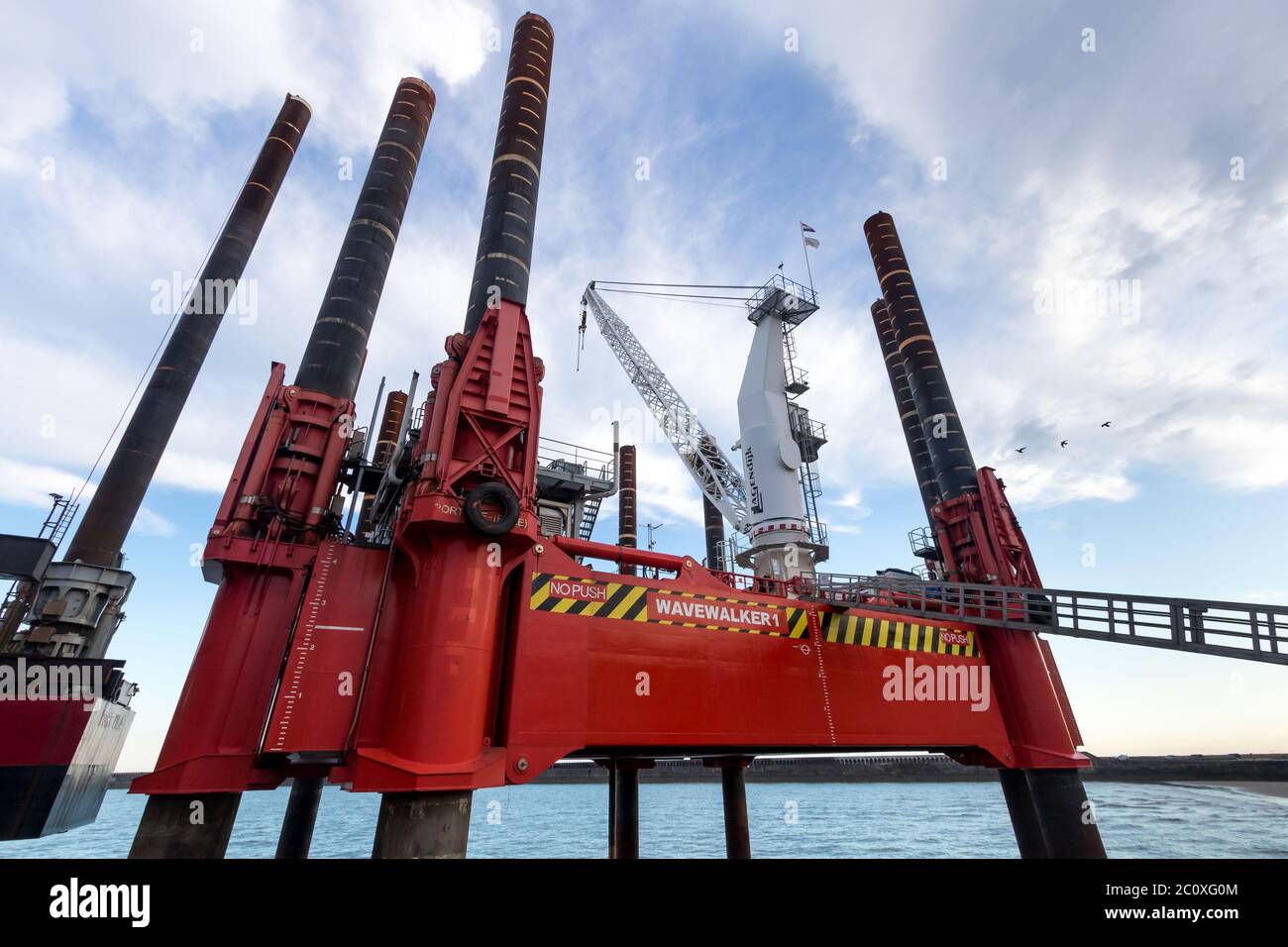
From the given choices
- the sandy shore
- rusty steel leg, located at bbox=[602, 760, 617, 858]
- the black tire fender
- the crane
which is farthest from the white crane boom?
the sandy shore

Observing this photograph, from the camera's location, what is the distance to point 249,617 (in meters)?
11.1

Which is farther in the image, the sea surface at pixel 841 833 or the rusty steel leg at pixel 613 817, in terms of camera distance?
the sea surface at pixel 841 833

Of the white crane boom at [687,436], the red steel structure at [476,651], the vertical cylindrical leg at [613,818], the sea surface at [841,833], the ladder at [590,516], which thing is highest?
the white crane boom at [687,436]

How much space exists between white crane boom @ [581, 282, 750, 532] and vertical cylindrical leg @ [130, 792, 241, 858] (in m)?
34.0

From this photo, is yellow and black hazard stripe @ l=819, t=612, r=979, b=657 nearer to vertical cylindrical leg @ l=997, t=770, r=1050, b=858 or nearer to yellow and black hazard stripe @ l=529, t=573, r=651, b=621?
vertical cylindrical leg @ l=997, t=770, r=1050, b=858

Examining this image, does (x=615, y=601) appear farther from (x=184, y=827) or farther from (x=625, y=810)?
(x=625, y=810)

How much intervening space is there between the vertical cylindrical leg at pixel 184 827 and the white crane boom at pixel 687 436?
34.0m

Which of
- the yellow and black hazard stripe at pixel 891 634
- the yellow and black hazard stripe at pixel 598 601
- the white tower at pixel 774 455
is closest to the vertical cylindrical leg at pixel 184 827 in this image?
the yellow and black hazard stripe at pixel 598 601

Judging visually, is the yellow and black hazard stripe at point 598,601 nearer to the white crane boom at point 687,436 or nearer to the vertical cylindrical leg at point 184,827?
the vertical cylindrical leg at point 184,827

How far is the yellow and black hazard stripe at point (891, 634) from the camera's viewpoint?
1609 cm

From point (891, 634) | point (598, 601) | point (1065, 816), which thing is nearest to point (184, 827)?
point (598, 601)

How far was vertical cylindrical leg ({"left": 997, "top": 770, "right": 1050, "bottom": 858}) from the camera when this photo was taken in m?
16.9
